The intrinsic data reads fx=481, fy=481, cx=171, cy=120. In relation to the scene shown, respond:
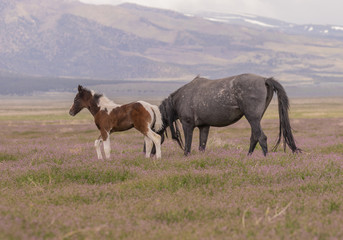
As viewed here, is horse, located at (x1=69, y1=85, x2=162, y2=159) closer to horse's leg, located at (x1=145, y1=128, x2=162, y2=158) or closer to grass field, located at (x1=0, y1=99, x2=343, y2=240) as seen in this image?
horse's leg, located at (x1=145, y1=128, x2=162, y2=158)

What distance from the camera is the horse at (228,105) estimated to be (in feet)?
43.9

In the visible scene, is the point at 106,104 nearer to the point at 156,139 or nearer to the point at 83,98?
the point at 83,98

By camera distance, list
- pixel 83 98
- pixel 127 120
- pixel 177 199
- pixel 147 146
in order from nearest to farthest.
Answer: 1. pixel 177 199
2. pixel 127 120
3. pixel 147 146
4. pixel 83 98

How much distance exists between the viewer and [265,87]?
13367 millimetres

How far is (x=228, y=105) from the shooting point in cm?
1369

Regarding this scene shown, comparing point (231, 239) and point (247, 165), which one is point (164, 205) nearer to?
point (231, 239)

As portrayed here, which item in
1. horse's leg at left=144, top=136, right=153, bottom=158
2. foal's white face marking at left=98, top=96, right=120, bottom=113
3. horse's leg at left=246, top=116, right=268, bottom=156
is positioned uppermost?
foal's white face marking at left=98, top=96, right=120, bottom=113

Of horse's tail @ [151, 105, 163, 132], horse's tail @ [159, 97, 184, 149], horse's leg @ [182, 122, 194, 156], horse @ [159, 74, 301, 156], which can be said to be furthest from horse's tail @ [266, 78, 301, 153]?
horse's tail @ [151, 105, 163, 132]

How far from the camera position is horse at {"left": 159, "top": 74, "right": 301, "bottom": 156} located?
13367 mm

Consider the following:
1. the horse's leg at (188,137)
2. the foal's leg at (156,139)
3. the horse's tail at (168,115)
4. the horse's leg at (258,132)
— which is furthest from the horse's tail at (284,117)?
the foal's leg at (156,139)

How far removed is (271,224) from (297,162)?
17.9 feet

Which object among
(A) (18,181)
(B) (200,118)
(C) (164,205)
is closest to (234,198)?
(C) (164,205)

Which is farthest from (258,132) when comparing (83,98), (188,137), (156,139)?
(83,98)

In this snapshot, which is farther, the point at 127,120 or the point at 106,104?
the point at 106,104
